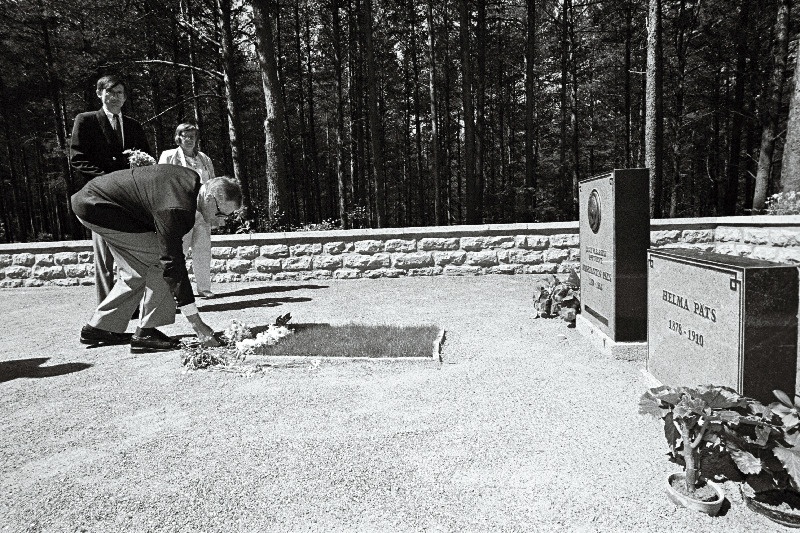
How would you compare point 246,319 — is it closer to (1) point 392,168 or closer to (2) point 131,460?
(2) point 131,460

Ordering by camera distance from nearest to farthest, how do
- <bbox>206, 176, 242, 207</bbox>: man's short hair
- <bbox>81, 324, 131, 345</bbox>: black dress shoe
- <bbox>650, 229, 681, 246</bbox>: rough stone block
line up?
<bbox>206, 176, 242, 207</bbox>: man's short hair → <bbox>81, 324, 131, 345</bbox>: black dress shoe → <bbox>650, 229, 681, 246</bbox>: rough stone block

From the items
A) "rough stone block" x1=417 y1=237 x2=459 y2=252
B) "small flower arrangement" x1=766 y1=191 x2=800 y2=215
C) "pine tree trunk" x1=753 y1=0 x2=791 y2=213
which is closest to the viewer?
"small flower arrangement" x1=766 y1=191 x2=800 y2=215

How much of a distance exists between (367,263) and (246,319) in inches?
129

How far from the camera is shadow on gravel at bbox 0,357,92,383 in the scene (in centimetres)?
430

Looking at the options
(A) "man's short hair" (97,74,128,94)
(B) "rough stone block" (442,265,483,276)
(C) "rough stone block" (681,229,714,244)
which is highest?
(A) "man's short hair" (97,74,128,94)

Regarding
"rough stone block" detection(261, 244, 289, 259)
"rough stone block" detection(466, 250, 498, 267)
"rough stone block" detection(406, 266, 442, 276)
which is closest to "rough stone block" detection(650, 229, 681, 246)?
"rough stone block" detection(466, 250, 498, 267)

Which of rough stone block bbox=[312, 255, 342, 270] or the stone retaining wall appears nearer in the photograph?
the stone retaining wall

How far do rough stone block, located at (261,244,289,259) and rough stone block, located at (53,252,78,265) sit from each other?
3.51m

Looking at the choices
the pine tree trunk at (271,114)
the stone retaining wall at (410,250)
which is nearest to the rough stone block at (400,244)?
the stone retaining wall at (410,250)

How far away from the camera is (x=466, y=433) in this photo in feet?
9.71

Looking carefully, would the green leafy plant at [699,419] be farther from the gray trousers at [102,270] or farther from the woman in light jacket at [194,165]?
the woman in light jacket at [194,165]

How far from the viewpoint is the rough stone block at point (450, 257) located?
29.3ft

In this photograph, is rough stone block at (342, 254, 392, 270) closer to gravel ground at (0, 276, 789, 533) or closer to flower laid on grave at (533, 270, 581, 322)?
flower laid on grave at (533, 270, 581, 322)

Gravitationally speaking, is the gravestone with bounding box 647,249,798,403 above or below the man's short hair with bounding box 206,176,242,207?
below
